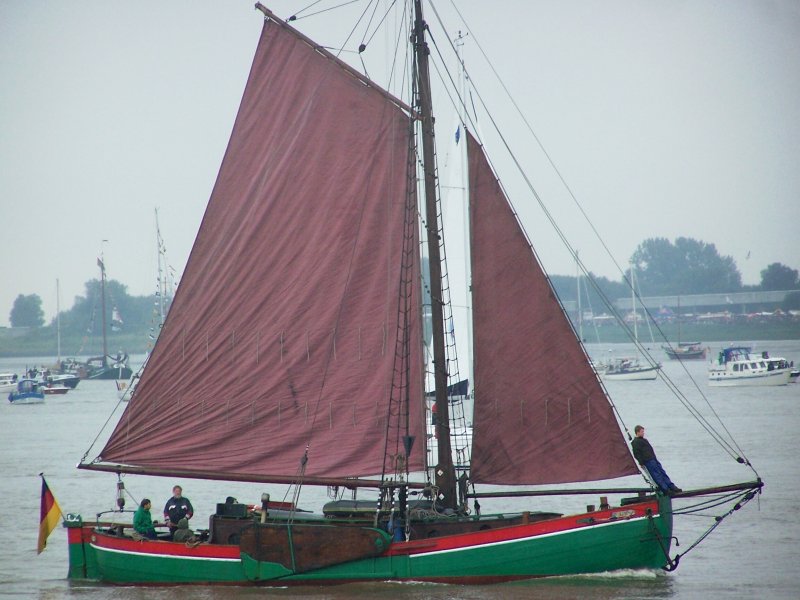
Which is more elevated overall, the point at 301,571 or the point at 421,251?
the point at 421,251

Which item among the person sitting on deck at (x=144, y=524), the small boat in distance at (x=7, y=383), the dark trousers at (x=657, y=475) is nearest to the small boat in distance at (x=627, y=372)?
the small boat in distance at (x=7, y=383)

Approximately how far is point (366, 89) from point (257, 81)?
9.09 feet

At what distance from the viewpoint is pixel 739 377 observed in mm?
94625

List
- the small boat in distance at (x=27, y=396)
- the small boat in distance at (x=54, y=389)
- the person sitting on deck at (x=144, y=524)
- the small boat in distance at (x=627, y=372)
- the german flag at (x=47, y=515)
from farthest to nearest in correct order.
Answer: the small boat in distance at (x=54, y=389), the small boat in distance at (x=627, y=372), the small boat in distance at (x=27, y=396), the german flag at (x=47, y=515), the person sitting on deck at (x=144, y=524)

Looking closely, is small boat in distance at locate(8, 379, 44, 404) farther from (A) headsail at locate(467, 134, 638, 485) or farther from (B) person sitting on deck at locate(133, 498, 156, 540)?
(A) headsail at locate(467, 134, 638, 485)

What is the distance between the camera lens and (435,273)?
2572 centimetres

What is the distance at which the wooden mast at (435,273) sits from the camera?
25.0m

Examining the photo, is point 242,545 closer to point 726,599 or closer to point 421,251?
point 421,251

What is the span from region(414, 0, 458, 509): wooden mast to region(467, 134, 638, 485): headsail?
741 millimetres

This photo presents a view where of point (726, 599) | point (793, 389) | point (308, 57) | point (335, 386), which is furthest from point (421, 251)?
point (793, 389)

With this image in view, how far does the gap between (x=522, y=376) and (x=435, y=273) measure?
10.2 ft

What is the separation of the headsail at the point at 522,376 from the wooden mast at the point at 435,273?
29.2 inches

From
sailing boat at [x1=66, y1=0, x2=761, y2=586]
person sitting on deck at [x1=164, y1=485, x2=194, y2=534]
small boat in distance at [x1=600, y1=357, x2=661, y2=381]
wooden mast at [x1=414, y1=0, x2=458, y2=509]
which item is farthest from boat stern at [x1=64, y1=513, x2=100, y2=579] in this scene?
small boat in distance at [x1=600, y1=357, x2=661, y2=381]

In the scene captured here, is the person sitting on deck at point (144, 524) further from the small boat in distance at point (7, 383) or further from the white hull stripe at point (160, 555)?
the small boat in distance at point (7, 383)
